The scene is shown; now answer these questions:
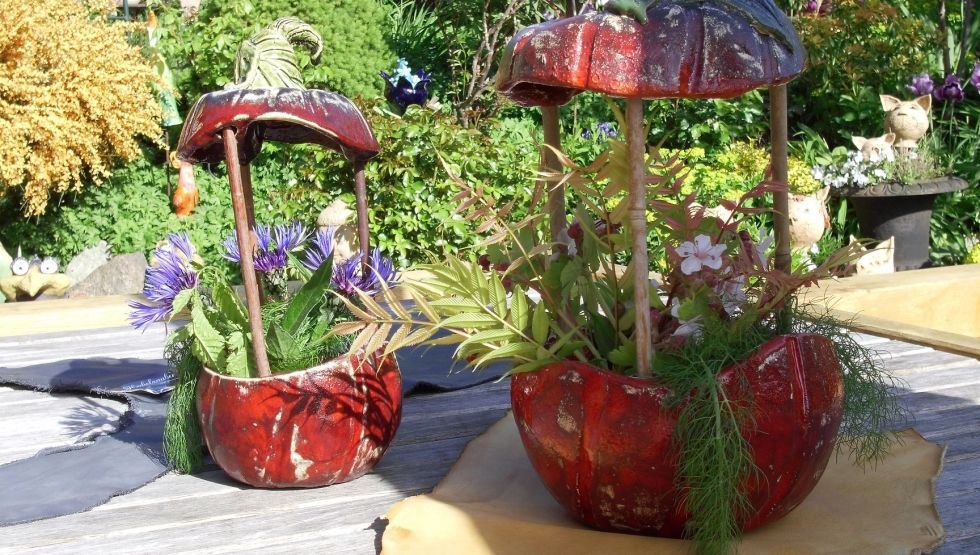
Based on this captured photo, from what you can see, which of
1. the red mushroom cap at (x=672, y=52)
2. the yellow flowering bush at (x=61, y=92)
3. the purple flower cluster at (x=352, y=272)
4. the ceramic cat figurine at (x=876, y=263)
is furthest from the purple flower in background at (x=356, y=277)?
the ceramic cat figurine at (x=876, y=263)

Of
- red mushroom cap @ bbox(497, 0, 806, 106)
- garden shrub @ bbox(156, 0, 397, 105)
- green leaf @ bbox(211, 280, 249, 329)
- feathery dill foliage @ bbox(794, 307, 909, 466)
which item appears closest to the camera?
red mushroom cap @ bbox(497, 0, 806, 106)

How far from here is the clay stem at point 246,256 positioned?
2.32m

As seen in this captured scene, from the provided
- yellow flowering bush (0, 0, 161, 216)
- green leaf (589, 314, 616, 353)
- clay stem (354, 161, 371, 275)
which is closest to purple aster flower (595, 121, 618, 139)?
yellow flowering bush (0, 0, 161, 216)

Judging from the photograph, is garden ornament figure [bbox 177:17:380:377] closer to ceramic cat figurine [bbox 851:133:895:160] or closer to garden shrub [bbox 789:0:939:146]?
ceramic cat figurine [bbox 851:133:895:160]

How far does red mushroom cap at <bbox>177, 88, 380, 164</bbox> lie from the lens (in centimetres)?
229

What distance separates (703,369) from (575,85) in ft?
1.95

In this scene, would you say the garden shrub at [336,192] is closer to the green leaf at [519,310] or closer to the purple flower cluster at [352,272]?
the purple flower cluster at [352,272]

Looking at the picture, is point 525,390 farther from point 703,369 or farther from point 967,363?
point 967,363

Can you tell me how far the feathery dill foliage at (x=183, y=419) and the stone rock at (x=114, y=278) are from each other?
4133 millimetres

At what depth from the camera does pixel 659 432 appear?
189cm

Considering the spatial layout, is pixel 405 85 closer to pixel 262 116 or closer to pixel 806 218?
pixel 806 218

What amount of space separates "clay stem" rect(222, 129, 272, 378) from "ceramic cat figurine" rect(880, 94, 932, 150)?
17.7 feet

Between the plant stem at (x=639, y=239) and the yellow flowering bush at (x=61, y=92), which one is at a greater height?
the yellow flowering bush at (x=61, y=92)

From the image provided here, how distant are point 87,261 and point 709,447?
610 cm
